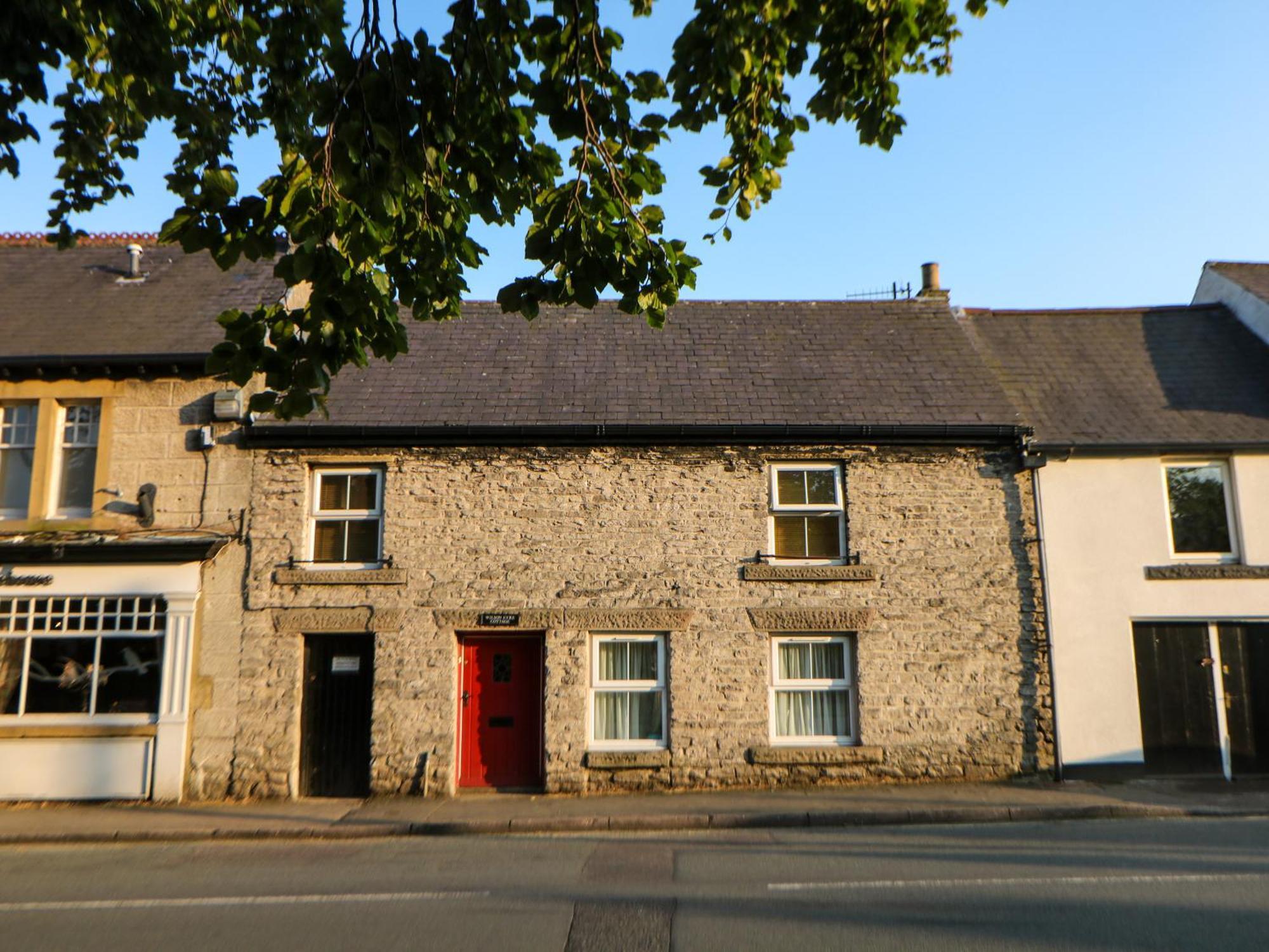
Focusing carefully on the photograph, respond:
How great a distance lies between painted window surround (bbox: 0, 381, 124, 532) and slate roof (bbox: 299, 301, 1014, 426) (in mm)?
3025

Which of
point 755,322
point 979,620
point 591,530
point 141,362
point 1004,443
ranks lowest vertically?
point 979,620

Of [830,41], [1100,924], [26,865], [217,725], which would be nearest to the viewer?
[1100,924]

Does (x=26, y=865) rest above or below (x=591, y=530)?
below

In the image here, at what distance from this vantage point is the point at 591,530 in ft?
46.8

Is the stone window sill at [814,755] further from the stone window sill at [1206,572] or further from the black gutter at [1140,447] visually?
the black gutter at [1140,447]

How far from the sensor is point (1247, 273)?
18.2 m

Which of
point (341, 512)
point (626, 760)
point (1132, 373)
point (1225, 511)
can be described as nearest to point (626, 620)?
point (626, 760)

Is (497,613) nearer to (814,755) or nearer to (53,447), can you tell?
(814,755)

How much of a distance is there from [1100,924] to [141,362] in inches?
511

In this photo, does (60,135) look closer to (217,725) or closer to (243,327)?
(243,327)

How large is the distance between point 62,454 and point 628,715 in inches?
336

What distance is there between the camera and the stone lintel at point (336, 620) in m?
13.9

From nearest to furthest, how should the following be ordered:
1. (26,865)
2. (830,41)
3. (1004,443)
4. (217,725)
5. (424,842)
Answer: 1. (830,41)
2. (26,865)
3. (424,842)
4. (217,725)
5. (1004,443)

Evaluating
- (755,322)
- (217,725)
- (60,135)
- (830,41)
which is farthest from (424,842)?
(755,322)
